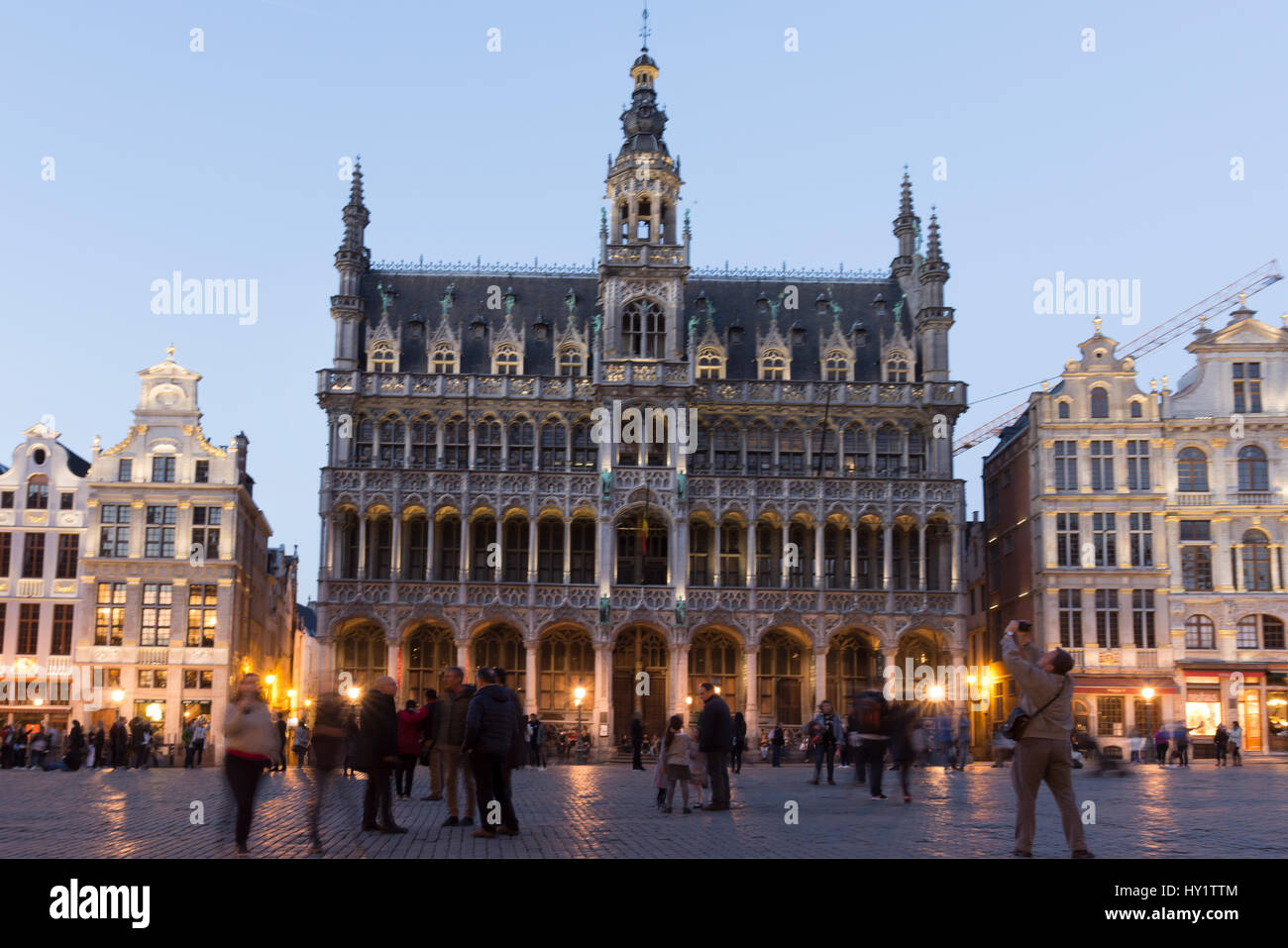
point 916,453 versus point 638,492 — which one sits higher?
point 916,453

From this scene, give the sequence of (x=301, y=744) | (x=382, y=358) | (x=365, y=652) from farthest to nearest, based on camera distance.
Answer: (x=382, y=358) → (x=365, y=652) → (x=301, y=744)

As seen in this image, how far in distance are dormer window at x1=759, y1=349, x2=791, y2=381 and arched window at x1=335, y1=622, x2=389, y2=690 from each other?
20365 mm

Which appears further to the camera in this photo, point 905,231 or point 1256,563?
point 905,231

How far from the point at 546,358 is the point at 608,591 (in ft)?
39.7

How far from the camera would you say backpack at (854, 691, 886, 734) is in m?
24.6

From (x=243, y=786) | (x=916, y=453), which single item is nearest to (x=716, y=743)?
(x=243, y=786)

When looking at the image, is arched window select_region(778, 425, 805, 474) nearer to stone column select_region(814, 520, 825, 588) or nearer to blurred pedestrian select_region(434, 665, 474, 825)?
stone column select_region(814, 520, 825, 588)

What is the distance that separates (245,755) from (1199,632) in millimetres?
51294

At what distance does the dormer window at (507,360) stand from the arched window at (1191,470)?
28351mm

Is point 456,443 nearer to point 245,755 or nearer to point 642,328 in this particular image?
point 642,328

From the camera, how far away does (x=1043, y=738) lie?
509 inches

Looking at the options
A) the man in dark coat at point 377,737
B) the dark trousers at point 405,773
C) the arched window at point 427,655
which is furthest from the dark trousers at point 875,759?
the arched window at point 427,655

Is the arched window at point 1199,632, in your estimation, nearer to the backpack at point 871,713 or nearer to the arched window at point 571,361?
the arched window at point 571,361

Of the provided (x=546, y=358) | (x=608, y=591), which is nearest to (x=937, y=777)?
(x=608, y=591)
